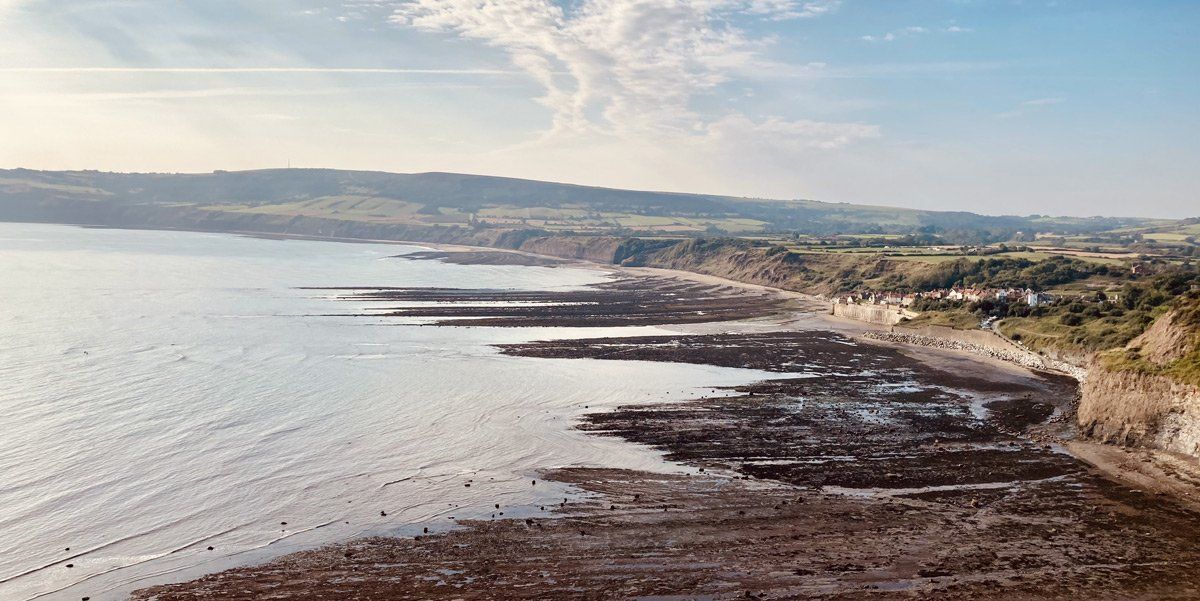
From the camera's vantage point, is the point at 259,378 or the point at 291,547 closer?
the point at 291,547

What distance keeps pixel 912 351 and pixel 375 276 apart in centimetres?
8661

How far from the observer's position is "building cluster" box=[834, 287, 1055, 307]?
212ft

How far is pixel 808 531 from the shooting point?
21859mm

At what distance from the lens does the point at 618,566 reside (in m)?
19.5

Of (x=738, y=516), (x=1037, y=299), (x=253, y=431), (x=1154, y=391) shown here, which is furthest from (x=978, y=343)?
(x=253, y=431)

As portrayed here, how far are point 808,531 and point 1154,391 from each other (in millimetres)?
17464

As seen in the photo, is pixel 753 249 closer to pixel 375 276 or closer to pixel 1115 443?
pixel 375 276

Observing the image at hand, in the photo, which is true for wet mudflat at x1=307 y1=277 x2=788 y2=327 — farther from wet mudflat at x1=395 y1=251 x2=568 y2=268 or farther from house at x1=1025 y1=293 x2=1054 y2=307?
wet mudflat at x1=395 y1=251 x2=568 y2=268

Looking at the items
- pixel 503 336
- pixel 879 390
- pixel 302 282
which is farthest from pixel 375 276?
pixel 879 390

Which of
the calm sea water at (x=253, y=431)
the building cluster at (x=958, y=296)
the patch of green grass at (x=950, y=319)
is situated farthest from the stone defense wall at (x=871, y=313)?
the calm sea water at (x=253, y=431)

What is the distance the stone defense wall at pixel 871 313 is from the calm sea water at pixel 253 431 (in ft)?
79.3

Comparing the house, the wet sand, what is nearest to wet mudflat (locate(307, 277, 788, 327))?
the house

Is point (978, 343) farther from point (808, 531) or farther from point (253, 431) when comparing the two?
point (253, 431)

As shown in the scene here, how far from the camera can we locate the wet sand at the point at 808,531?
60.4ft
